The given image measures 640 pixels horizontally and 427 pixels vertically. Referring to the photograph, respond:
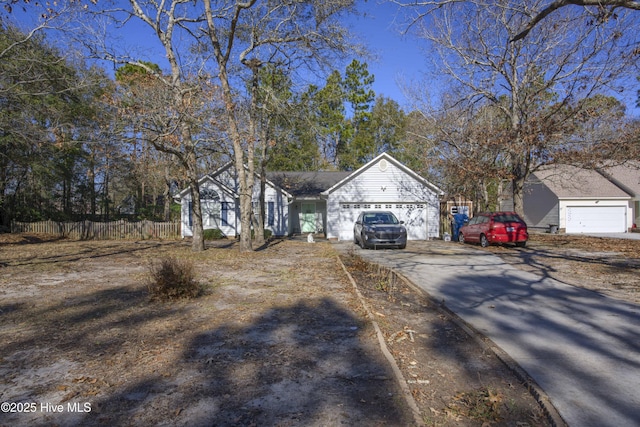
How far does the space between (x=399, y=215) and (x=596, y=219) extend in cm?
1597

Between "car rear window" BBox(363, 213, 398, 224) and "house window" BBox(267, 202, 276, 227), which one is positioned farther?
"house window" BBox(267, 202, 276, 227)

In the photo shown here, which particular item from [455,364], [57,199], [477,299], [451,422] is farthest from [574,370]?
[57,199]

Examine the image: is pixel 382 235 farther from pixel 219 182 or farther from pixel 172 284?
pixel 219 182

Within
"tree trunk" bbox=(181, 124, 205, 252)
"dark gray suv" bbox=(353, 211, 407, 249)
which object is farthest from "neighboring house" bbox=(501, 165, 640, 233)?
"tree trunk" bbox=(181, 124, 205, 252)

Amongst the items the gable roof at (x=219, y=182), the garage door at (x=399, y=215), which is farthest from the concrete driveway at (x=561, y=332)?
the gable roof at (x=219, y=182)

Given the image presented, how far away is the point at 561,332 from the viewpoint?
595 centimetres

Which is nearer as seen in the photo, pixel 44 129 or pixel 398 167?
pixel 44 129

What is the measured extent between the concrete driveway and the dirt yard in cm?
41

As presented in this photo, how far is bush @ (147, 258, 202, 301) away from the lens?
742 centimetres

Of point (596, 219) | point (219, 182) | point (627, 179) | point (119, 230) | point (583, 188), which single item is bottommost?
point (119, 230)

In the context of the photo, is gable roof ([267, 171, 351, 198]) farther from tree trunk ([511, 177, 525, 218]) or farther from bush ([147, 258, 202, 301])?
bush ([147, 258, 202, 301])

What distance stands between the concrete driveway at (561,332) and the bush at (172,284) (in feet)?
15.4

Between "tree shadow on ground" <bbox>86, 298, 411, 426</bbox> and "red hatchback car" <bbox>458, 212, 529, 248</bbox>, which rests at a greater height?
"red hatchback car" <bbox>458, 212, 529, 248</bbox>

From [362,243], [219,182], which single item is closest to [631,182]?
[362,243]
